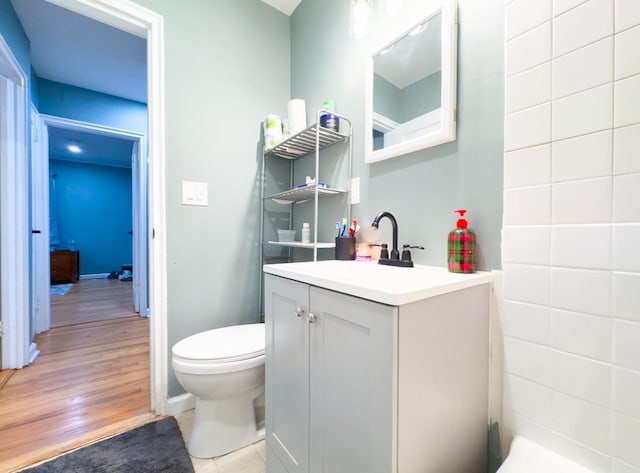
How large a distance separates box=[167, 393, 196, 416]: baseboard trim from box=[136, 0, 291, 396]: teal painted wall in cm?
3

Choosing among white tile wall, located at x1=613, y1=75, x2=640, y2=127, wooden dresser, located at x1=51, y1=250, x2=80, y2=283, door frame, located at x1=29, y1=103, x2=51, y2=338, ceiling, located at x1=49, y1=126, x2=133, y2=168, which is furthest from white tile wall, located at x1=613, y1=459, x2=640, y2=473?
wooden dresser, located at x1=51, y1=250, x2=80, y2=283

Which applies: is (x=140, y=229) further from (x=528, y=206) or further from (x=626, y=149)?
(x=626, y=149)

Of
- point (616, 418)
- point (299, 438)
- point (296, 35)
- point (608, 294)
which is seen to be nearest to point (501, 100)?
point (608, 294)

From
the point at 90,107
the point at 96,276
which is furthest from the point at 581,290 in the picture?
the point at 96,276

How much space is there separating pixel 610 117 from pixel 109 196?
722 centimetres

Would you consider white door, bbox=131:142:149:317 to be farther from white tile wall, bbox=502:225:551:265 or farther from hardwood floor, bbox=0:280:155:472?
white tile wall, bbox=502:225:551:265

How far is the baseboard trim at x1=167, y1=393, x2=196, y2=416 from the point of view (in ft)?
4.57

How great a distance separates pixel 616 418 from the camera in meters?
0.63

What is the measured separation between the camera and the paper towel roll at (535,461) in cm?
65

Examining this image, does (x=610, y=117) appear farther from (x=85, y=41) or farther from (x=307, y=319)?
(x=85, y=41)

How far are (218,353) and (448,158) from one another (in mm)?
1175

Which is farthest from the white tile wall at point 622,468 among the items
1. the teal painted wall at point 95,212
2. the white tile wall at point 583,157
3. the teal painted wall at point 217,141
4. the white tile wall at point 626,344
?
the teal painted wall at point 95,212

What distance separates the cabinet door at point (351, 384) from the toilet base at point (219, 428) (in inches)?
22.1

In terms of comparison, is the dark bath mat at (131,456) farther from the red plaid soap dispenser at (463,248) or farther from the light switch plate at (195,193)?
the red plaid soap dispenser at (463,248)
